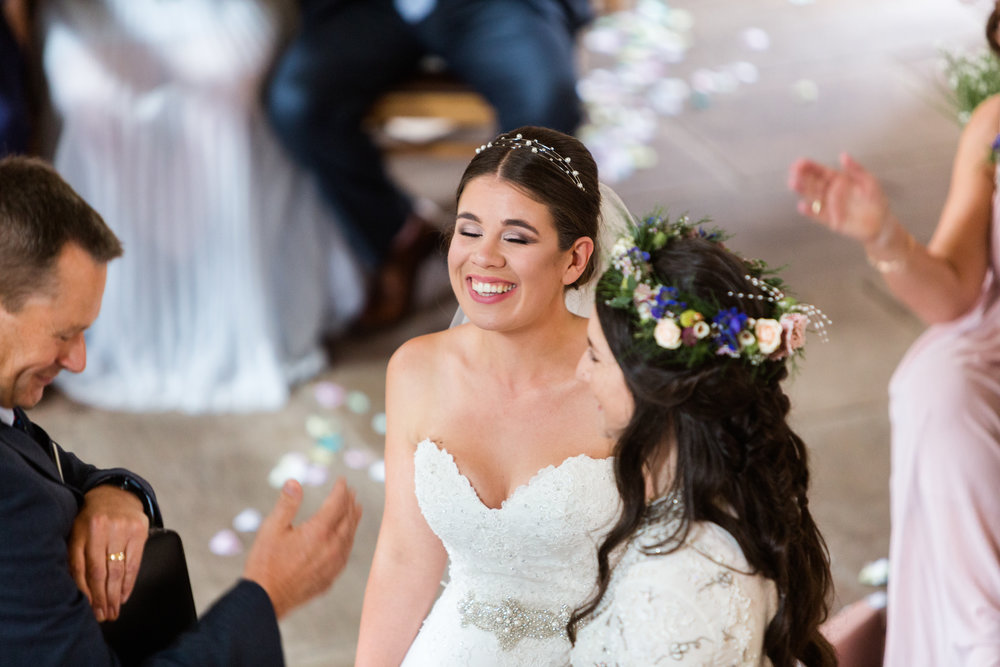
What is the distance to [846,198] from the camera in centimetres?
256

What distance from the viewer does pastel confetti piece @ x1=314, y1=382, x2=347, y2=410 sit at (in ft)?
13.6

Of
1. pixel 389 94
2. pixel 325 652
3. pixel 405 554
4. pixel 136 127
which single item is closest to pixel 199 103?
pixel 136 127

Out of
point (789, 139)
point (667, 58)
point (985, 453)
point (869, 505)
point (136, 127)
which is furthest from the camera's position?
point (667, 58)

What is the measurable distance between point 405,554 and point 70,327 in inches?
33.4

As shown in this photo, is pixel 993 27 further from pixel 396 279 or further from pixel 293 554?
pixel 396 279

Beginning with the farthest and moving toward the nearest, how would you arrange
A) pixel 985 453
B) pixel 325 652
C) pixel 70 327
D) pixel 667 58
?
pixel 667 58
pixel 325 652
pixel 985 453
pixel 70 327

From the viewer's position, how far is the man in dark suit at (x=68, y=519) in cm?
169

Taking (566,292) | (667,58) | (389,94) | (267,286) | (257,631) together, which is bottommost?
(667,58)

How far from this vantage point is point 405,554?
234 cm

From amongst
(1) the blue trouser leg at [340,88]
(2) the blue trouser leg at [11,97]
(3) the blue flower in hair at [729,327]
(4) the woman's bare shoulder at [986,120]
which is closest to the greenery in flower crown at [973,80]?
(4) the woman's bare shoulder at [986,120]

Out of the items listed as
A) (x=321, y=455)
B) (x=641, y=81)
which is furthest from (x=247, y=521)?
(x=641, y=81)

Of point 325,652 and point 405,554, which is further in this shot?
point 325,652

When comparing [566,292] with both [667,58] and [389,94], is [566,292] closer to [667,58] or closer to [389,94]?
[389,94]

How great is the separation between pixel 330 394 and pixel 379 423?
27 cm
